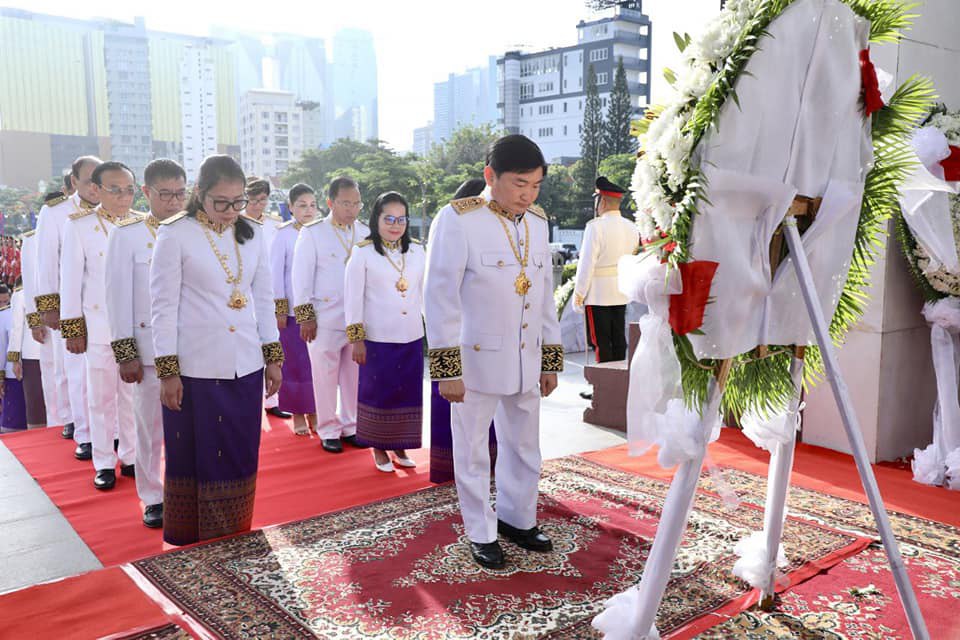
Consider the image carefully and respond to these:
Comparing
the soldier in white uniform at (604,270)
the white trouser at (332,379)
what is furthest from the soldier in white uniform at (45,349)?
the soldier in white uniform at (604,270)

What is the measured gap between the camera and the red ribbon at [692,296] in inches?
75.1

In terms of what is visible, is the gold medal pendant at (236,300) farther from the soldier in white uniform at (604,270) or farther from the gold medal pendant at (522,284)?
the soldier in white uniform at (604,270)

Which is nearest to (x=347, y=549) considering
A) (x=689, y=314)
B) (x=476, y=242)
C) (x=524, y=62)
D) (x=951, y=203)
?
(x=476, y=242)

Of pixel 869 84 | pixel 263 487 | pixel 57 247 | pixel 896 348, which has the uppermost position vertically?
pixel 869 84

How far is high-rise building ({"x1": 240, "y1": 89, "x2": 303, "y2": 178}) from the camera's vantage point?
1825 inches

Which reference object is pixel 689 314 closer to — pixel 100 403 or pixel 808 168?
pixel 808 168

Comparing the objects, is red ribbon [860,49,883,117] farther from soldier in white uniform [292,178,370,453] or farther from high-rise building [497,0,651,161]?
high-rise building [497,0,651,161]

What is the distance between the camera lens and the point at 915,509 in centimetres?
340

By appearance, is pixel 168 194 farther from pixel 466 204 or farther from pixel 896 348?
pixel 896 348

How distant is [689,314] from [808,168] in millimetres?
530

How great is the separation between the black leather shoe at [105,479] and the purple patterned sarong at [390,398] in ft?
4.38

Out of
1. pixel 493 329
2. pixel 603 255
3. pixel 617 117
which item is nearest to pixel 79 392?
pixel 493 329

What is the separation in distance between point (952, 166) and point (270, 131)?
155 ft

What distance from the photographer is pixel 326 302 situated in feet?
15.9
